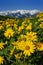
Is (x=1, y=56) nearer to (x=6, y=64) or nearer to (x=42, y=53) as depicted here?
(x=6, y=64)

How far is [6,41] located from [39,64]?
0.72 m

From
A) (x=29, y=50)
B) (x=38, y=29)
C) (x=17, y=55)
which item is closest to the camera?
(x=29, y=50)

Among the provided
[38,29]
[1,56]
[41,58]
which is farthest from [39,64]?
[38,29]

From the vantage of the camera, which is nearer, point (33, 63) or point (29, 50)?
point (29, 50)

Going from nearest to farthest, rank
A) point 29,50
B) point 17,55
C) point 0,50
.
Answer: point 29,50, point 17,55, point 0,50

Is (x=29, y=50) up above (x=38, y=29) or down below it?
below

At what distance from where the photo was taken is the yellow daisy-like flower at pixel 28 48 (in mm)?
3596

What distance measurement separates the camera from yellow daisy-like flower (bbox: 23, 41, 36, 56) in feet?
11.8

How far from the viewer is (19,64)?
3932 millimetres

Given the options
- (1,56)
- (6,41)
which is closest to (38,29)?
(6,41)

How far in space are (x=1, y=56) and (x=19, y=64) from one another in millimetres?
367

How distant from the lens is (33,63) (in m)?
3.95

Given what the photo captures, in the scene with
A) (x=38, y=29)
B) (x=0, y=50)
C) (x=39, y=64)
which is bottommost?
(x=39, y=64)

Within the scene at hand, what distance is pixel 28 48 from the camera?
3.68 meters
